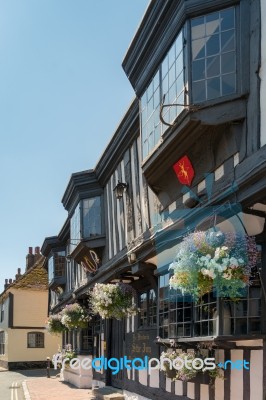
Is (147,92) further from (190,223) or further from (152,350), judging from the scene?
(152,350)

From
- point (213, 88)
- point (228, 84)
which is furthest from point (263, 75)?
point (213, 88)

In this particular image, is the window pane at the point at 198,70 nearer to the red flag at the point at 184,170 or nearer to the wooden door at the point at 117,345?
the red flag at the point at 184,170

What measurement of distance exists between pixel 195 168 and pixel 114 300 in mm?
4929

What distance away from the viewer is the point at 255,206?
23.3 feet

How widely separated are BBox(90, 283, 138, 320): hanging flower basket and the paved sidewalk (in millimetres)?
4628

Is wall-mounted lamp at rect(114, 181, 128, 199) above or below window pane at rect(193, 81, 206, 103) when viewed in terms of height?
below

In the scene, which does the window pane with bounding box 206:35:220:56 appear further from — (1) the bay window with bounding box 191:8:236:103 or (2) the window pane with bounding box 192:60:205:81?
(2) the window pane with bounding box 192:60:205:81

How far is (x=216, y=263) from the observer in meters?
6.68

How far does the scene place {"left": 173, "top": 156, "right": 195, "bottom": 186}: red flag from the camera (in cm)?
923

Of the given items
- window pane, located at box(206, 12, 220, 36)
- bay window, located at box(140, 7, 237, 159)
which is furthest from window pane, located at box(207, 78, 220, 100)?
window pane, located at box(206, 12, 220, 36)

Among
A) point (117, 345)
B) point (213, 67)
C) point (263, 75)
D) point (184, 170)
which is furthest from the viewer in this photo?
point (117, 345)

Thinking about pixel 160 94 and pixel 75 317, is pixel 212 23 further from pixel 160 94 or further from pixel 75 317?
pixel 75 317

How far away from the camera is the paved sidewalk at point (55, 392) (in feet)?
55.2

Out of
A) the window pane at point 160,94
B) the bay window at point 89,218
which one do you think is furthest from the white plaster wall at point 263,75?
the bay window at point 89,218
